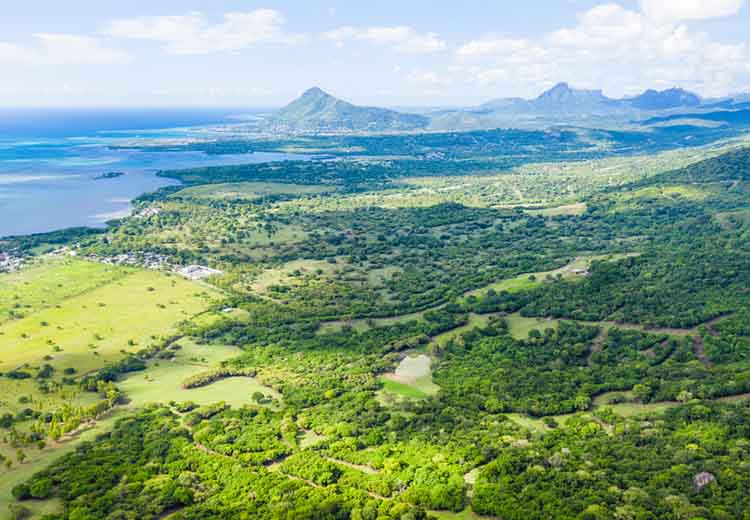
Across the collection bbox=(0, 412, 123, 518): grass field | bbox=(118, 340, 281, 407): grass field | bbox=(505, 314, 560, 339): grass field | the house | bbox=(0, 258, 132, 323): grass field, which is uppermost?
bbox=(0, 258, 132, 323): grass field

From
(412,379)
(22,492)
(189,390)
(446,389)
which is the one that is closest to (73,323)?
(189,390)

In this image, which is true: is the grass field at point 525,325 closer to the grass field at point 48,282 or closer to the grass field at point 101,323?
the grass field at point 101,323

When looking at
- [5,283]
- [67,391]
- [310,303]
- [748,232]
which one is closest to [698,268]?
[748,232]

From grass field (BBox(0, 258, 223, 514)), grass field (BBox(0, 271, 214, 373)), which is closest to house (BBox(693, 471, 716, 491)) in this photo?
grass field (BBox(0, 258, 223, 514))

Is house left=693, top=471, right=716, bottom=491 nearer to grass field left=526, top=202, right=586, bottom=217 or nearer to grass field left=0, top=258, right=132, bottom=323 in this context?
grass field left=0, top=258, right=132, bottom=323

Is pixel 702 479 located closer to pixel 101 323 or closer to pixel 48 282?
pixel 101 323
